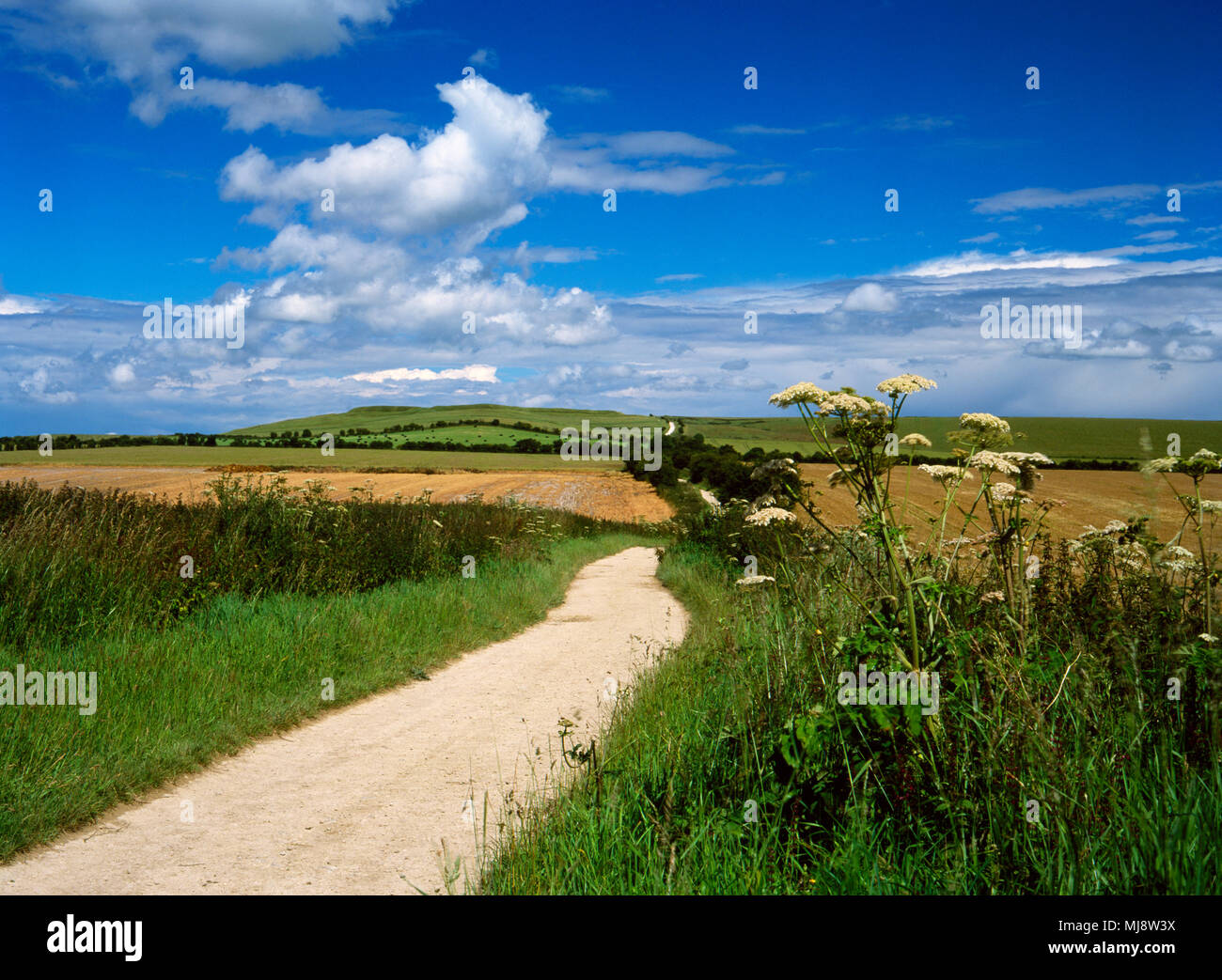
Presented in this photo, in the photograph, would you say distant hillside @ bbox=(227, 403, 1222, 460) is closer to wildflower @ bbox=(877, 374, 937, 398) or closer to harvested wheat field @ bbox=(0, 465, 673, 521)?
harvested wheat field @ bbox=(0, 465, 673, 521)

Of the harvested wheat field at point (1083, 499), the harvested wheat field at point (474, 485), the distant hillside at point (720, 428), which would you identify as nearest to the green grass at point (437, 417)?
the distant hillside at point (720, 428)

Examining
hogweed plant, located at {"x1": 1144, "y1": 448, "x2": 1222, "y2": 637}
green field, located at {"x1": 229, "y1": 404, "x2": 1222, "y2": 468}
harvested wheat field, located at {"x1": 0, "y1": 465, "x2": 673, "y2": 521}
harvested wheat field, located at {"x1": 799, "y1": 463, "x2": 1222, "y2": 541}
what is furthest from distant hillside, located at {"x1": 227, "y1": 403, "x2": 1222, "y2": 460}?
hogweed plant, located at {"x1": 1144, "y1": 448, "x2": 1222, "y2": 637}

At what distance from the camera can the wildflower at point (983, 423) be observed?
14.9ft

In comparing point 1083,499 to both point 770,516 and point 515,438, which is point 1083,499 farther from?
point 515,438

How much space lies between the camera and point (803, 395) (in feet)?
13.8

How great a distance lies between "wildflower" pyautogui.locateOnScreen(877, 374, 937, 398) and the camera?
4.24m

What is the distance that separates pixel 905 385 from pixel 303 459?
80005 millimetres

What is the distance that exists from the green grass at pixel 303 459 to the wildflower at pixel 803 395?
68.3 m

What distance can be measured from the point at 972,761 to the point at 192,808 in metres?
4.74

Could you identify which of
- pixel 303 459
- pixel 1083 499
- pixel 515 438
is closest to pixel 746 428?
pixel 515 438

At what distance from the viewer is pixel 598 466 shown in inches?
3597

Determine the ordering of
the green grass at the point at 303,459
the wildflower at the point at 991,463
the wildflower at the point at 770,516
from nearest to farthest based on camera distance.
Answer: the wildflower at the point at 991,463 → the wildflower at the point at 770,516 → the green grass at the point at 303,459

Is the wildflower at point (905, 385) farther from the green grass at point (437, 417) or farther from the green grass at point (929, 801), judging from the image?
the green grass at point (437, 417)
